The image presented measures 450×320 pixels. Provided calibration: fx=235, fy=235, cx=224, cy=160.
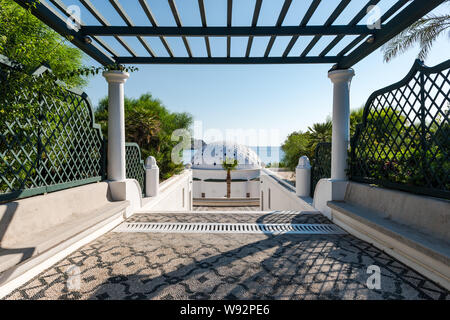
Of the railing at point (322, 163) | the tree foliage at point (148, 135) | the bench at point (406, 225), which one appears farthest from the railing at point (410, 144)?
the tree foliage at point (148, 135)

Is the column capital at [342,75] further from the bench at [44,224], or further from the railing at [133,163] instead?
the railing at [133,163]

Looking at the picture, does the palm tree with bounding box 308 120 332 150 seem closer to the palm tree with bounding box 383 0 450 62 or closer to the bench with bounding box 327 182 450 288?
the palm tree with bounding box 383 0 450 62

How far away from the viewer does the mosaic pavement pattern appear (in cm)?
216

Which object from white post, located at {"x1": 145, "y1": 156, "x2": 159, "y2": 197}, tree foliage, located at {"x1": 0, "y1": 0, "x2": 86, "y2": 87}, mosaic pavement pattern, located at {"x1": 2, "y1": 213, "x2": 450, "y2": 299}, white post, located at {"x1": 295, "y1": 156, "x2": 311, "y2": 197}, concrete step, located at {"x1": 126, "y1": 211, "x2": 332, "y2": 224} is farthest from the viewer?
white post, located at {"x1": 145, "y1": 156, "x2": 159, "y2": 197}

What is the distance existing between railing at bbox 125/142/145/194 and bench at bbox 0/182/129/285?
6.67 ft

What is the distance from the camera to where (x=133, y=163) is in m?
6.34

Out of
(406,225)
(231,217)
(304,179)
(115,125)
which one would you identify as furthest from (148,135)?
(406,225)

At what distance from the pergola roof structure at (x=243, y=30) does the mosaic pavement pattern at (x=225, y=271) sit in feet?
10.3

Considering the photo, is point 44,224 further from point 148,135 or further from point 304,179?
point 148,135

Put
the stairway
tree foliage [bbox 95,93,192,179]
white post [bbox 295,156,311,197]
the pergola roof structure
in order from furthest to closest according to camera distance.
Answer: tree foliage [bbox 95,93,192,179]
white post [bbox 295,156,311,197]
the stairway
the pergola roof structure

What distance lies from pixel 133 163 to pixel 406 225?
5879 mm

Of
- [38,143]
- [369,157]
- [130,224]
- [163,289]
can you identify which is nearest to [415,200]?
[369,157]

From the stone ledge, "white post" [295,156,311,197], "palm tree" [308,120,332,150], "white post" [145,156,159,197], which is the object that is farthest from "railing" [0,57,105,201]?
"palm tree" [308,120,332,150]
